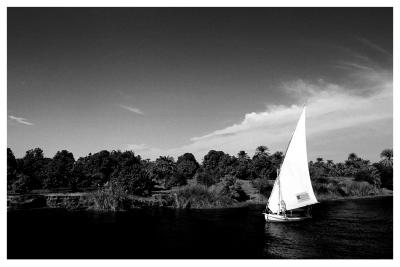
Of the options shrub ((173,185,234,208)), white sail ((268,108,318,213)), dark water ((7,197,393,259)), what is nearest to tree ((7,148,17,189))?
dark water ((7,197,393,259))

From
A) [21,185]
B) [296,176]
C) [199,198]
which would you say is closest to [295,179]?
[296,176]

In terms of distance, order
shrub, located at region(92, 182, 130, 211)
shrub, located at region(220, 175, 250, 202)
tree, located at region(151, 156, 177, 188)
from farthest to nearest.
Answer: tree, located at region(151, 156, 177, 188) → shrub, located at region(220, 175, 250, 202) → shrub, located at region(92, 182, 130, 211)

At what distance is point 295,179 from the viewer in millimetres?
63875

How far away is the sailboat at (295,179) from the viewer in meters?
63.1

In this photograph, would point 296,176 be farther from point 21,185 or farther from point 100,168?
point 100,168

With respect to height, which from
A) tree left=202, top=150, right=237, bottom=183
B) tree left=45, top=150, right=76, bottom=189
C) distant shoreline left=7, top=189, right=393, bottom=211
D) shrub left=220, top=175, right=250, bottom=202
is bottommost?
distant shoreline left=7, top=189, right=393, bottom=211

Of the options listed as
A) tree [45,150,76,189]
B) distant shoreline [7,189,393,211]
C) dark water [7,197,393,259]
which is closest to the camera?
dark water [7,197,393,259]

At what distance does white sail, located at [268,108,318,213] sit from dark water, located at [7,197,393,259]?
15.1 feet

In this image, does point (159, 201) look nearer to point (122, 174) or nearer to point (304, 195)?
point (122, 174)

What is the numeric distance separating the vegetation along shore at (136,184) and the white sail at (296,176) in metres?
30.0

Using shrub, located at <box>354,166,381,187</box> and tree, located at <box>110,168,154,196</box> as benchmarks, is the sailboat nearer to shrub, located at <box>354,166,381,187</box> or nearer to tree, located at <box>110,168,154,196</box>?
tree, located at <box>110,168,154,196</box>

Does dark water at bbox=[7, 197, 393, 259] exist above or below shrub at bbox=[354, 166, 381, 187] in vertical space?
below

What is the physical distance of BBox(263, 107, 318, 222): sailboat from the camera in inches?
2485

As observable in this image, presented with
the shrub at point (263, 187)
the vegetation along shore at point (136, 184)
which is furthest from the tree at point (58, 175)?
the shrub at point (263, 187)
